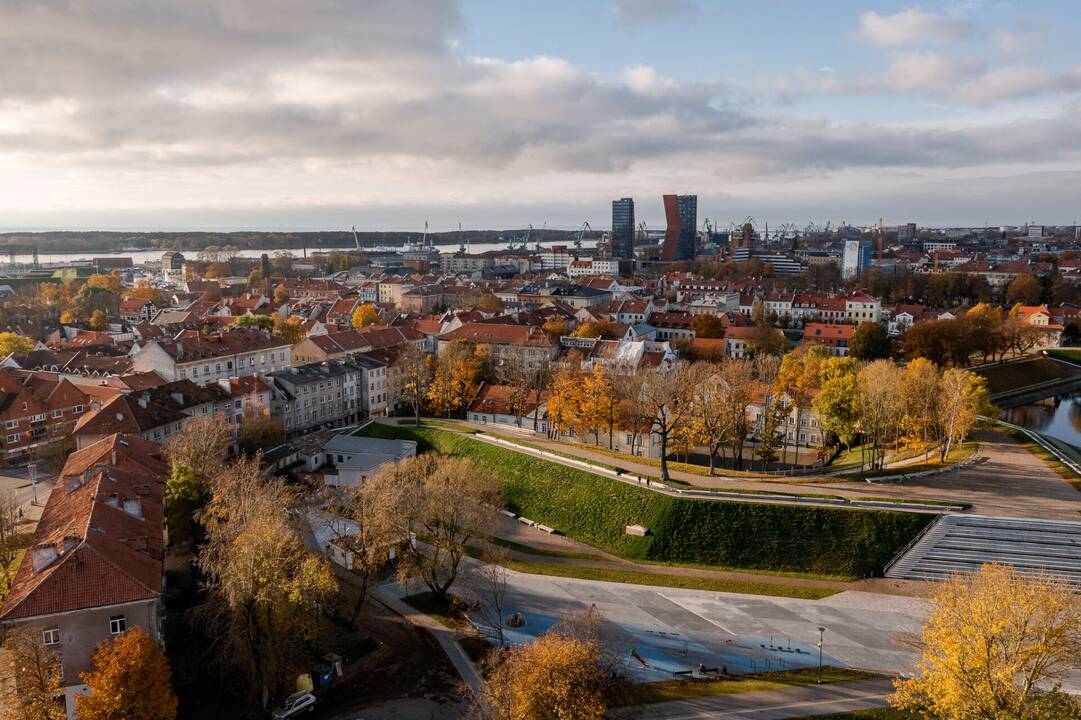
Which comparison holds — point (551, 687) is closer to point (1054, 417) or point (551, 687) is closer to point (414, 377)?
point (414, 377)

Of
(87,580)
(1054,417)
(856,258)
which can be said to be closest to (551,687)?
(87,580)

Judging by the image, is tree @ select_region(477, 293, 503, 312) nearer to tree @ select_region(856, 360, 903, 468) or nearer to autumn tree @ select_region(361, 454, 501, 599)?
tree @ select_region(856, 360, 903, 468)

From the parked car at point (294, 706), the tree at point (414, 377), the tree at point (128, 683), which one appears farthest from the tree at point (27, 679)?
the tree at point (414, 377)

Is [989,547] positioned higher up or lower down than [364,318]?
lower down

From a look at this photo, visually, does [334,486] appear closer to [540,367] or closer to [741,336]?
[540,367]

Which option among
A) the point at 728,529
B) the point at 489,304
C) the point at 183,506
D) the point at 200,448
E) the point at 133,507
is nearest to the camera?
the point at 133,507
